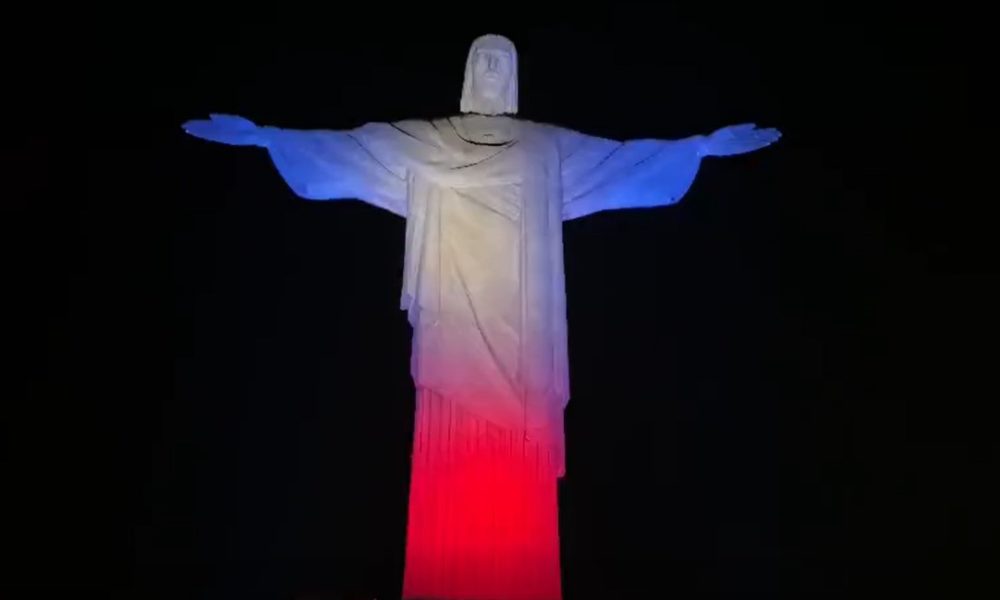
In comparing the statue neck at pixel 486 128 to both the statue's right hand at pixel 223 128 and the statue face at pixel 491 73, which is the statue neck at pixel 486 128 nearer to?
the statue face at pixel 491 73

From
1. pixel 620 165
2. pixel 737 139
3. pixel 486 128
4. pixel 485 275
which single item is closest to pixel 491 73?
pixel 486 128

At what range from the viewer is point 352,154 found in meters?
3.87

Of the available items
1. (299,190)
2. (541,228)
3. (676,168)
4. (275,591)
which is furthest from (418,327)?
(275,591)

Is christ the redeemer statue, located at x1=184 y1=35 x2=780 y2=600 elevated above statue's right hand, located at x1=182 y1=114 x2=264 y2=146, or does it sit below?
below

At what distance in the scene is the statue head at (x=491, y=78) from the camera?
157 inches

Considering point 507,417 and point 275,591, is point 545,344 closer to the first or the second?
point 507,417

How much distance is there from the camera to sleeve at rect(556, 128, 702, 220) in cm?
393

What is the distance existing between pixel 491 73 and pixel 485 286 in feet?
3.37

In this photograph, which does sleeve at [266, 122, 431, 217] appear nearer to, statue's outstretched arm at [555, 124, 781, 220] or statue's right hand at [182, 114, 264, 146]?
statue's right hand at [182, 114, 264, 146]

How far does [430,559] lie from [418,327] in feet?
3.01

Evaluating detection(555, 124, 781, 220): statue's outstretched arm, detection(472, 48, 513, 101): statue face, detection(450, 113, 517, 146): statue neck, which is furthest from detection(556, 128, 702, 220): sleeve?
detection(472, 48, 513, 101): statue face

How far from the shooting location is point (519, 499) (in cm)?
345

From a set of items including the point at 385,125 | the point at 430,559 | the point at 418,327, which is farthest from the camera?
the point at 385,125

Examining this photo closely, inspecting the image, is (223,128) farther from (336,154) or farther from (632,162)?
(632,162)
